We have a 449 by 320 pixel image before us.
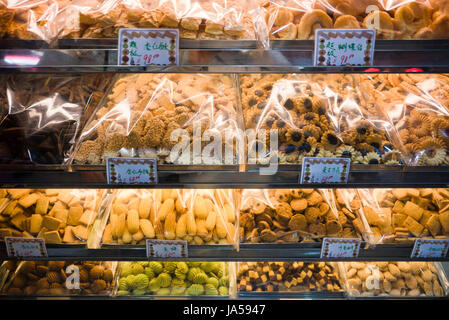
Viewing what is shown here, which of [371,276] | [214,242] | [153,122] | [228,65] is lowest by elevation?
[371,276]

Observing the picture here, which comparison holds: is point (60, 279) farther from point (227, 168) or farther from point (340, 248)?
point (340, 248)

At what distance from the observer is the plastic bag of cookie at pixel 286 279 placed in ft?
5.04

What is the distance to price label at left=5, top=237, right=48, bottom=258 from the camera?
4.24 feet

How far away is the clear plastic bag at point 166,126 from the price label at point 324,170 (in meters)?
0.23

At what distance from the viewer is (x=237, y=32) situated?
1.11 metres

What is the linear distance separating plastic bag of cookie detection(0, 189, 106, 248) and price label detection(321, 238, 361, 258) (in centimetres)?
92

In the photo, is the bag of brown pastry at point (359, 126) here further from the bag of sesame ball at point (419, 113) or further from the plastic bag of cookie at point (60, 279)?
the plastic bag of cookie at point (60, 279)

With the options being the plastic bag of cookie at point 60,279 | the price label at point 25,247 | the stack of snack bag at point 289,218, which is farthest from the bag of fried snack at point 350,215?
the price label at point 25,247

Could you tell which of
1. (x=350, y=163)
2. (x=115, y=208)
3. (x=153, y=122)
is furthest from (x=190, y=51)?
(x=115, y=208)

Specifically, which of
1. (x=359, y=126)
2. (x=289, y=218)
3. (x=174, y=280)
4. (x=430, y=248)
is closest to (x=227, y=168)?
(x=289, y=218)

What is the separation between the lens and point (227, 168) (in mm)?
1182

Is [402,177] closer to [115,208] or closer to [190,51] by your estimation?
[190,51]

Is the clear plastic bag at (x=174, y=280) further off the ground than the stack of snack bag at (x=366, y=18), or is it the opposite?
the stack of snack bag at (x=366, y=18)
